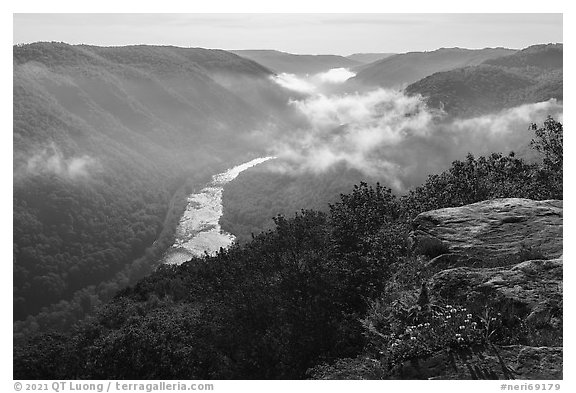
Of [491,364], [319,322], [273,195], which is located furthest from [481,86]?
[491,364]

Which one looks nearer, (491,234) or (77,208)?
(491,234)

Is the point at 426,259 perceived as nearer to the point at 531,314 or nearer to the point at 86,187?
the point at 531,314

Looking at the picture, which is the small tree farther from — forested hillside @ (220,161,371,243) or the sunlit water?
forested hillside @ (220,161,371,243)

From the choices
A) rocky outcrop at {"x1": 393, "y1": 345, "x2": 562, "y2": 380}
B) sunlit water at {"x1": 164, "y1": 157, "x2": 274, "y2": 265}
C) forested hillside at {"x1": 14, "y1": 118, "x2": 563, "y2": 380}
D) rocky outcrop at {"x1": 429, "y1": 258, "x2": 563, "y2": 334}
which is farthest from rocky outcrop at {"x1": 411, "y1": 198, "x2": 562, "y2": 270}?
sunlit water at {"x1": 164, "y1": 157, "x2": 274, "y2": 265}

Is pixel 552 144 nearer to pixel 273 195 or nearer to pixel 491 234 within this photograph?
pixel 491 234

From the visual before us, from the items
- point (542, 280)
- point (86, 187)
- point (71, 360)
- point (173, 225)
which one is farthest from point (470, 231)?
point (173, 225)
